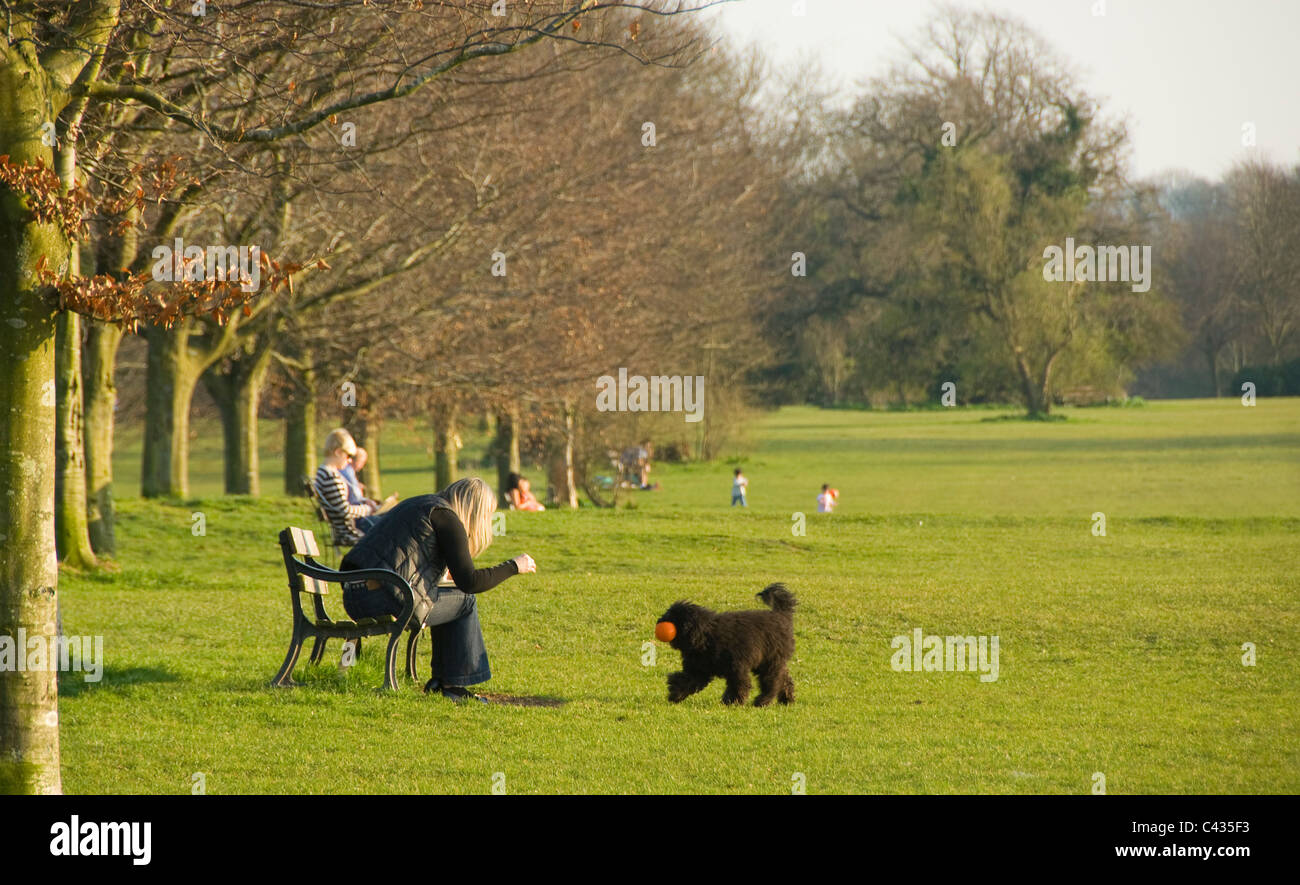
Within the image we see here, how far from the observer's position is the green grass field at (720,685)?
7.26 m

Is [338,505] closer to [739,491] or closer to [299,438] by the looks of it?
[299,438]

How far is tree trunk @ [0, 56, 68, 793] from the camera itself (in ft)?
20.4

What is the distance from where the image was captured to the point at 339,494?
45.3ft

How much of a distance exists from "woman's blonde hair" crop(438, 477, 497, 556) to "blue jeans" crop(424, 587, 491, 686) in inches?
14.7

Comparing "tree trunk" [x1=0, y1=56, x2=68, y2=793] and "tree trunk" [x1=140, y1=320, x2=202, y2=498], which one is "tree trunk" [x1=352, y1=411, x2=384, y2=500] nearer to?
"tree trunk" [x1=140, y1=320, x2=202, y2=498]

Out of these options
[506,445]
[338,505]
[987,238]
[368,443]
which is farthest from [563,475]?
[987,238]

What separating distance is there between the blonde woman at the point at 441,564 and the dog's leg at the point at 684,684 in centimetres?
128

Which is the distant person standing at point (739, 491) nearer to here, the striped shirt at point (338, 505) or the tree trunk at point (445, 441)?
the tree trunk at point (445, 441)

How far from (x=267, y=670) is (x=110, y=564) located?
326 inches

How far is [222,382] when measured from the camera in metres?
28.7

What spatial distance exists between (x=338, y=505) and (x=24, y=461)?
24.9 feet

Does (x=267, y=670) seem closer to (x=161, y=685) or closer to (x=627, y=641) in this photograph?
(x=161, y=685)

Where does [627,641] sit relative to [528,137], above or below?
below

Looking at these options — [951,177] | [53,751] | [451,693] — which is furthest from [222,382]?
[951,177]
